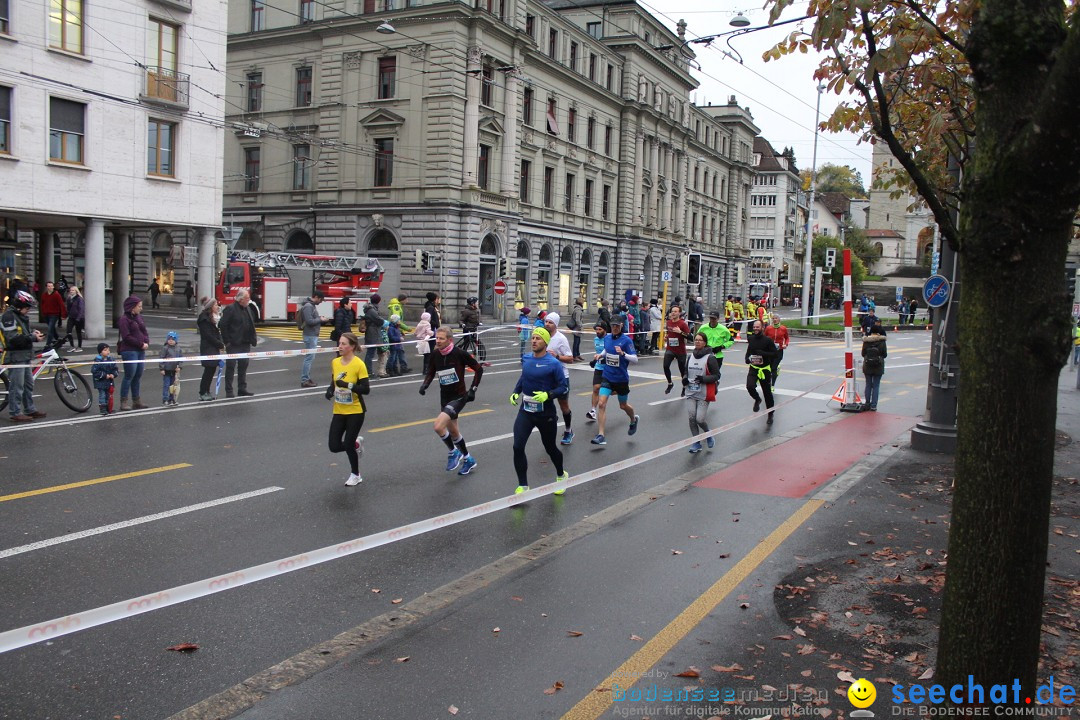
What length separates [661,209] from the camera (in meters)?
64.2

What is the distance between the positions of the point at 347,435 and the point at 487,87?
3691cm

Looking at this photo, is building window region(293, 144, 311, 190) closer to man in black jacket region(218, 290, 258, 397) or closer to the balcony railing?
the balcony railing

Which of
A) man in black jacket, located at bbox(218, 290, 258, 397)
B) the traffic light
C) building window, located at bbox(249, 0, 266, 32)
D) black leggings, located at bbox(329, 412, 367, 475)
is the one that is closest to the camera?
black leggings, located at bbox(329, 412, 367, 475)

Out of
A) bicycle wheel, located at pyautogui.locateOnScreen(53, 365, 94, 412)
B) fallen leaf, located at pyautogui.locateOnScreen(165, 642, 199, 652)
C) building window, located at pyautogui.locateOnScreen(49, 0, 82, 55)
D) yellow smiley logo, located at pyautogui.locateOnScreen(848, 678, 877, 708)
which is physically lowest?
fallen leaf, located at pyautogui.locateOnScreen(165, 642, 199, 652)

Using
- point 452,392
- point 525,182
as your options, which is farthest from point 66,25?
point 525,182

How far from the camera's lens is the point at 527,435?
8.69 metres

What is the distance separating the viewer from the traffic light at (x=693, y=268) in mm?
28906

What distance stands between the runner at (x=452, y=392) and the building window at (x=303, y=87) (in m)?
38.1

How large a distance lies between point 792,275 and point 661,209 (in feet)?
164

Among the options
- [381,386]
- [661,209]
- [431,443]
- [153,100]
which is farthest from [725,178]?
[431,443]

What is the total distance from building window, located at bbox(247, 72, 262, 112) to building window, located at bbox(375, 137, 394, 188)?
27.5ft

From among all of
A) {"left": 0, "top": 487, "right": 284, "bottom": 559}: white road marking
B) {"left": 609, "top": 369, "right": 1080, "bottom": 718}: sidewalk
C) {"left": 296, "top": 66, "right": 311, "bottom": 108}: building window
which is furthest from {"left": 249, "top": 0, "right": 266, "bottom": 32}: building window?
{"left": 609, "top": 369, "right": 1080, "bottom": 718}: sidewalk

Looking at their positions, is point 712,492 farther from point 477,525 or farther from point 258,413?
A: point 258,413

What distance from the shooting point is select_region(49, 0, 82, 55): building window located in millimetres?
22641
